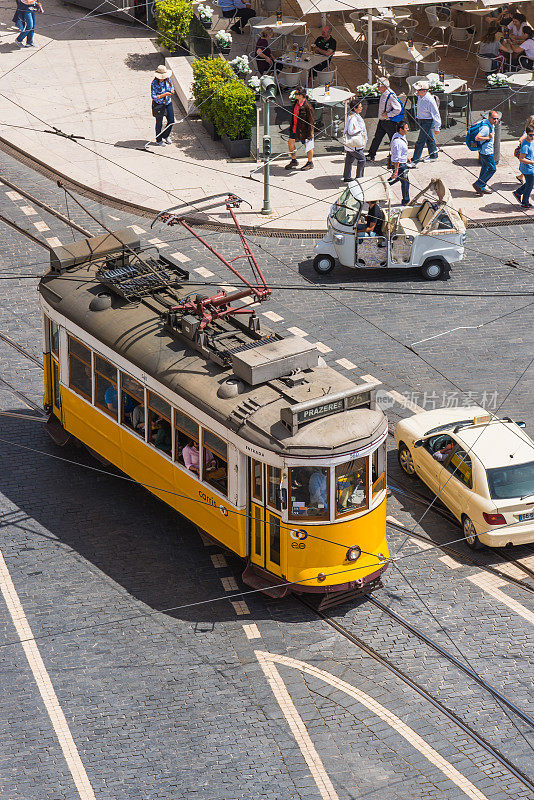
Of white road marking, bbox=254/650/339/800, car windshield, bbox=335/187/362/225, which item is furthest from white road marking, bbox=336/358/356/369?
white road marking, bbox=254/650/339/800

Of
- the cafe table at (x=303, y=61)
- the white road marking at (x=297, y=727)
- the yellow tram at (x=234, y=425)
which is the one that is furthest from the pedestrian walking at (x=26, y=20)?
the white road marking at (x=297, y=727)

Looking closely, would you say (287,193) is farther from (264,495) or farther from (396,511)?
(264,495)

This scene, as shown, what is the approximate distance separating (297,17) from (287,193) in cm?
829

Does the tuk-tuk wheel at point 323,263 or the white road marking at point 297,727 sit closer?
the white road marking at point 297,727

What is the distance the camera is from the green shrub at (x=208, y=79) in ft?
101

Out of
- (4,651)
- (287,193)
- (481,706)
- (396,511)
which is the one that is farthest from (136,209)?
(481,706)

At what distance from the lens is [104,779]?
1445 cm

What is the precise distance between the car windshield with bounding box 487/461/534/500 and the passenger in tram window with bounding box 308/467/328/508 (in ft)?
9.66

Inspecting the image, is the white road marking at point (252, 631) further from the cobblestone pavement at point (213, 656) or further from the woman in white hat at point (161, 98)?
the woman in white hat at point (161, 98)

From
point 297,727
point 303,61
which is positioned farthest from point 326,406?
point 303,61

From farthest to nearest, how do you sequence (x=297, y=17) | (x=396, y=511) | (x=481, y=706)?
1. (x=297, y=17)
2. (x=396, y=511)
3. (x=481, y=706)

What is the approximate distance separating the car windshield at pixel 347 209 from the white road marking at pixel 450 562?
29.8 feet

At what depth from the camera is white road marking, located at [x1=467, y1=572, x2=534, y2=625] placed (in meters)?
17.0

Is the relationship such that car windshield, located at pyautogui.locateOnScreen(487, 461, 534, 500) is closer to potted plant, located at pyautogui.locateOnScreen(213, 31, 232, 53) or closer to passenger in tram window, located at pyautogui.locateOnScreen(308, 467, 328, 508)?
passenger in tram window, located at pyautogui.locateOnScreen(308, 467, 328, 508)
